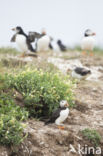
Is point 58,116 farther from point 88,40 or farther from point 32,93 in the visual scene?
point 88,40

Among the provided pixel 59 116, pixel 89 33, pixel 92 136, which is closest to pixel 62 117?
pixel 59 116

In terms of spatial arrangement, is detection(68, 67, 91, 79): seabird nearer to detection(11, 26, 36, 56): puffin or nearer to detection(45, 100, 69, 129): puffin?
detection(11, 26, 36, 56): puffin

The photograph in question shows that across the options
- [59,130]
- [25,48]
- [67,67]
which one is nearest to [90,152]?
[59,130]

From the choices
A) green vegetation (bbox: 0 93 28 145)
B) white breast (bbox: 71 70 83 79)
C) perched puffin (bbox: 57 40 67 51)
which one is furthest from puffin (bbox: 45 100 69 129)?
perched puffin (bbox: 57 40 67 51)

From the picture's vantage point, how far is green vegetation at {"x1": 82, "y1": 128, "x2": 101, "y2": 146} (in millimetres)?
7660

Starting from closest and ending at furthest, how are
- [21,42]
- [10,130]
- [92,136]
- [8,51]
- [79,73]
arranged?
[10,130] < [92,136] < [79,73] < [21,42] < [8,51]

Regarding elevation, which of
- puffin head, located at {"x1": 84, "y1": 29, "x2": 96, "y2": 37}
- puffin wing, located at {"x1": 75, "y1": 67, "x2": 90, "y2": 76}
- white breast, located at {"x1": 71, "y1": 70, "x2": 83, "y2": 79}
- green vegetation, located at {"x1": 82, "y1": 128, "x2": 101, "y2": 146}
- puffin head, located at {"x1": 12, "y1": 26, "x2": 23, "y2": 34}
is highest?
puffin head, located at {"x1": 12, "y1": 26, "x2": 23, "y2": 34}

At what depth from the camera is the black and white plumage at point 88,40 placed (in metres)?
16.5

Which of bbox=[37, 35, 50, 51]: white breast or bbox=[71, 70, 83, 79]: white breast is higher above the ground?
bbox=[37, 35, 50, 51]: white breast

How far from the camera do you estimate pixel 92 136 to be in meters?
7.64

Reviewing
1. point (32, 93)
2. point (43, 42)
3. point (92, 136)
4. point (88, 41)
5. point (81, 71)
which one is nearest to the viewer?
point (92, 136)

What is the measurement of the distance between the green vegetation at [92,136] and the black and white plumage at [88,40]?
913 centimetres

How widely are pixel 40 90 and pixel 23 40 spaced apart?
7.16m

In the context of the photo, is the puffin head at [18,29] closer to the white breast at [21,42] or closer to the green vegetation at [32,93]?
the white breast at [21,42]
